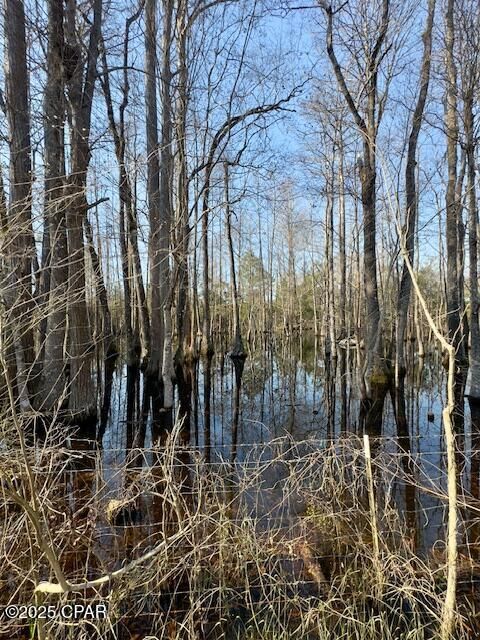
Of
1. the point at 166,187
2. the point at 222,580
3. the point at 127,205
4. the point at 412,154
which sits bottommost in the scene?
the point at 222,580

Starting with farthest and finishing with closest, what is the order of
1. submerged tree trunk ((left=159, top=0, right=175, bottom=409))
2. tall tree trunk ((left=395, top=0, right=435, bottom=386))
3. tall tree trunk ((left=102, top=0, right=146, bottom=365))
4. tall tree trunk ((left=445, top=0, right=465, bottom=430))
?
tall tree trunk ((left=395, top=0, right=435, bottom=386)) < tall tree trunk ((left=102, top=0, right=146, bottom=365)) < tall tree trunk ((left=445, top=0, right=465, bottom=430)) < submerged tree trunk ((left=159, top=0, right=175, bottom=409))

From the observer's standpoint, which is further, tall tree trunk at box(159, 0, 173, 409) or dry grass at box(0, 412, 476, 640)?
tall tree trunk at box(159, 0, 173, 409)

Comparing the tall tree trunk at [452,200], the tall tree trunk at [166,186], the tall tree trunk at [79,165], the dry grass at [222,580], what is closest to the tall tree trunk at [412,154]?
the tall tree trunk at [452,200]

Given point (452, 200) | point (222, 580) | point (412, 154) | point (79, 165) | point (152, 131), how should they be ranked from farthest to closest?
point (452, 200)
point (412, 154)
point (152, 131)
point (79, 165)
point (222, 580)

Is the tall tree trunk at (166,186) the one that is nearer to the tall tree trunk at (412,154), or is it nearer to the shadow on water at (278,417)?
the shadow on water at (278,417)

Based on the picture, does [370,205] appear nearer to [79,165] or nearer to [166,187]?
[166,187]

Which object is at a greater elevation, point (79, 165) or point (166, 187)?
point (166, 187)

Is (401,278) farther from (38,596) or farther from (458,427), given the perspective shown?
(38,596)

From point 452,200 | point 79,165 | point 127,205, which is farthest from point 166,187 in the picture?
point 452,200

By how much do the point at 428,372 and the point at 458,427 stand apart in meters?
7.64

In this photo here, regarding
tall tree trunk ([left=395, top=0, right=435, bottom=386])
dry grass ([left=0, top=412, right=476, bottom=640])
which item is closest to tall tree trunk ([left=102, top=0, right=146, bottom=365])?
dry grass ([left=0, top=412, right=476, bottom=640])

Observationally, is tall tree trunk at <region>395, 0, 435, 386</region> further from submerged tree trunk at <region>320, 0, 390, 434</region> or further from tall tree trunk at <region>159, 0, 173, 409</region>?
tall tree trunk at <region>159, 0, 173, 409</region>

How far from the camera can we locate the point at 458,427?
6855mm

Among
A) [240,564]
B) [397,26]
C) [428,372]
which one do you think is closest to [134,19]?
[397,26]
